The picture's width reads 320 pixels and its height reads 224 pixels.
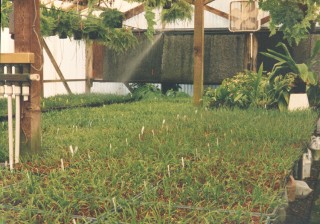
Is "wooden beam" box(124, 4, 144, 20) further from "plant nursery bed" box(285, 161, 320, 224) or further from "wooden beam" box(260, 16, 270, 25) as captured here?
"plant nursery bed" box(285, 161, 320, 224)

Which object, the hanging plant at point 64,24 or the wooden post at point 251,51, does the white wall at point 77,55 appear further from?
the hanging plant at point 64,24

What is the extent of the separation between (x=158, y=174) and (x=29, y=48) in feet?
5.70

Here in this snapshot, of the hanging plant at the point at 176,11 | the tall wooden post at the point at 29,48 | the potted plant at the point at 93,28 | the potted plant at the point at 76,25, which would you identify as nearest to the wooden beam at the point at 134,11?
the hanging plant at the point at 176,11

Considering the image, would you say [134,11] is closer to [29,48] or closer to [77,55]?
[77,55]

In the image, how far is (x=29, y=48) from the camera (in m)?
4.73

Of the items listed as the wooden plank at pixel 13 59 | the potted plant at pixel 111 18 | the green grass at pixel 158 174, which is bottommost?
the green grass at pixel 158 174

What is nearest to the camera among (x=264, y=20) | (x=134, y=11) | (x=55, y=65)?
(x=55, y=65)

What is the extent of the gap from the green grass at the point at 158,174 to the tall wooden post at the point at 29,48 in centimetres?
21

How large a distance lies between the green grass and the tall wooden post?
0.21 metres

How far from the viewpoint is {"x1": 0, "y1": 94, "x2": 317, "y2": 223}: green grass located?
10.1 ft

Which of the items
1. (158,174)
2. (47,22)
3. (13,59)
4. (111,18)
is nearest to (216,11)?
(111,18)

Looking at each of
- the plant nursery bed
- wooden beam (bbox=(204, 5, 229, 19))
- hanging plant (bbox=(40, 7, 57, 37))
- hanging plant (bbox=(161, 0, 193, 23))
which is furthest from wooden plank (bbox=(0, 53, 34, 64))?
wooden beam (bbox=(204, 5, 229, 19))

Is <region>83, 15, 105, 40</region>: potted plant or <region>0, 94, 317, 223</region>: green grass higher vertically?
<region>83, 15, 105, 40</region>: potted plant

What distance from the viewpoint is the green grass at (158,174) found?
3084 mm
